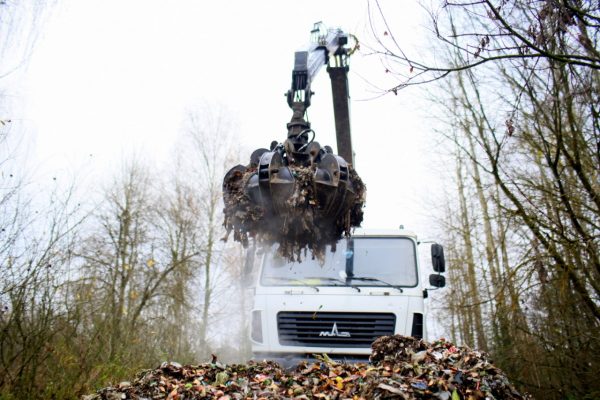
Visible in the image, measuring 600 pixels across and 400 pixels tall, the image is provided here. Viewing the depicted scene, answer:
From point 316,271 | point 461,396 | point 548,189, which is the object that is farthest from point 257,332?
point 548,189

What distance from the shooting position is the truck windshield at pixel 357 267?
Result: 6121 millimetres

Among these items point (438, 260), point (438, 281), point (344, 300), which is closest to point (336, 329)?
point (344, 300)

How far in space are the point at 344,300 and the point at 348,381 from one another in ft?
8.69

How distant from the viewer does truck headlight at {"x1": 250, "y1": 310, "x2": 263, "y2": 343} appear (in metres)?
6.06

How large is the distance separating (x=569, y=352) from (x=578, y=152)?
9.04 feet

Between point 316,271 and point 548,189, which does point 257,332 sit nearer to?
point 316,271

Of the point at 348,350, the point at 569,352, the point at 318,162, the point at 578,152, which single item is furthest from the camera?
the point at 569,352

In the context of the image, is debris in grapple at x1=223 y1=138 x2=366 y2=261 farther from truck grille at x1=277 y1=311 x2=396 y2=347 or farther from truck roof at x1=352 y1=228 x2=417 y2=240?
truck roof at x1=352 y1=228 x2=417 y2=240

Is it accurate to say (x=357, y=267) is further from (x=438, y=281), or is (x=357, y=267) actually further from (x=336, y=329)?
(x=438, y=281)

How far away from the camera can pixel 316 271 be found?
6.25m

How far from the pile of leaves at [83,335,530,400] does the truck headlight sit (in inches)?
89.0

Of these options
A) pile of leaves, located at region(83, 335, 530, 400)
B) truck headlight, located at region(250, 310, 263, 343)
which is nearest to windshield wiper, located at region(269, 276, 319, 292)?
truck headlight, located at region(250, 310, 263, 343)

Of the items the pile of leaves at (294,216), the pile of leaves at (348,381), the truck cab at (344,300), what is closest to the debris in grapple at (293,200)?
the pile of leaves at (294,216)

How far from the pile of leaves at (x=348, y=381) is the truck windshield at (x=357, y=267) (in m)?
2.31
